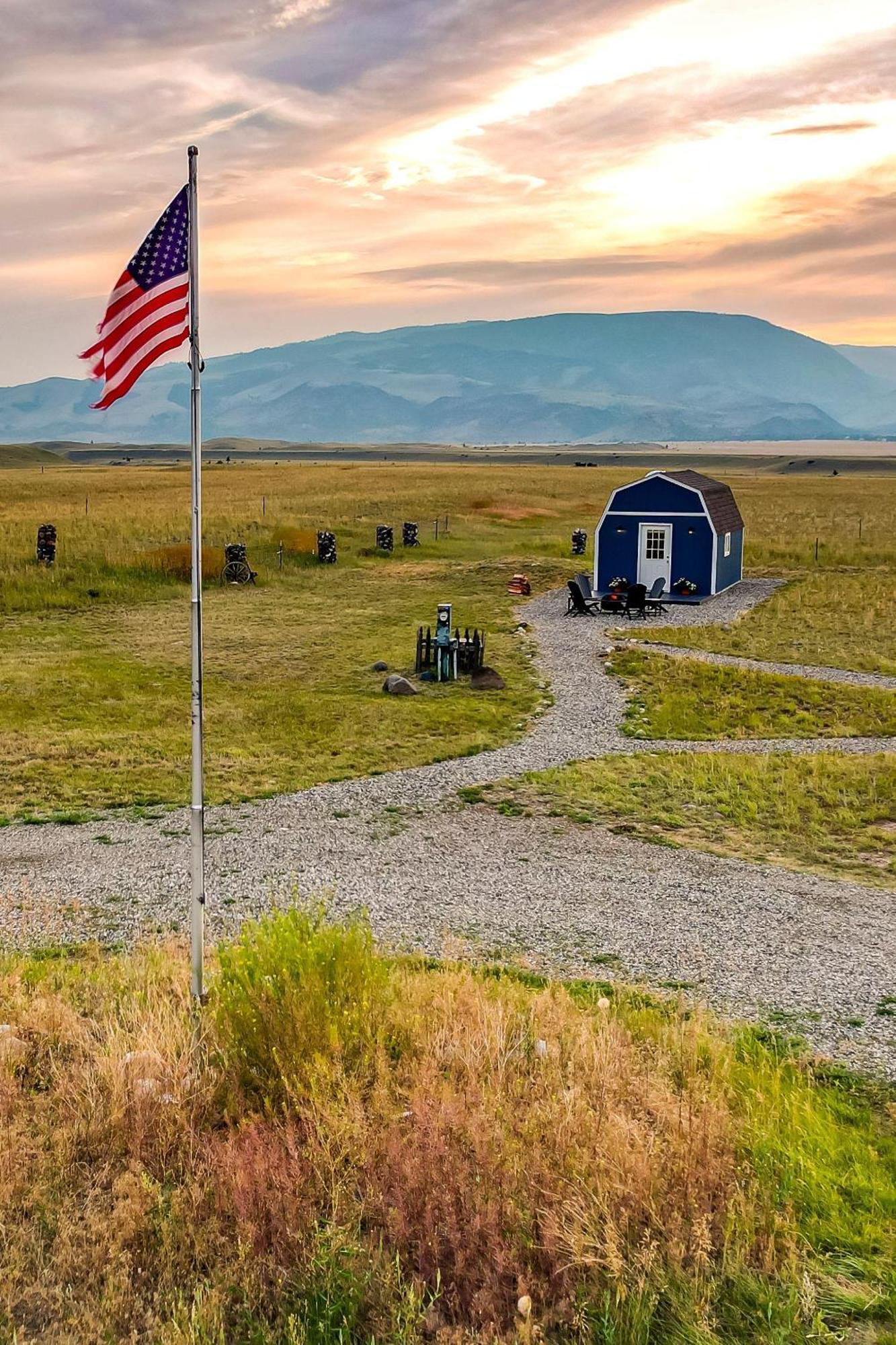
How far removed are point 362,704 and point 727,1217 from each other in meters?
16.5

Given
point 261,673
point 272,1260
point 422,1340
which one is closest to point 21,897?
point 272,1260

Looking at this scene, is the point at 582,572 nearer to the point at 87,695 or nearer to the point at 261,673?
the point at 261,673

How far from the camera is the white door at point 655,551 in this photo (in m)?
36.6

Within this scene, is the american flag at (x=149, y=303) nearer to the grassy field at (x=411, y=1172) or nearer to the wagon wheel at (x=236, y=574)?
the grassy field at (x=411, y=1172)

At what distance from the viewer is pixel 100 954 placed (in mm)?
10258

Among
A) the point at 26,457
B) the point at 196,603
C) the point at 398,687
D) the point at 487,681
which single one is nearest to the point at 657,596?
the point at 487,681

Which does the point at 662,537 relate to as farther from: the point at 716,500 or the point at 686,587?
the point at 716,500

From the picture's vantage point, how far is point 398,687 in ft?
75.6

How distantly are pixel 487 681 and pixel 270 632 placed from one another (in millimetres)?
8777

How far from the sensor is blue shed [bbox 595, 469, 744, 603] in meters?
36.2

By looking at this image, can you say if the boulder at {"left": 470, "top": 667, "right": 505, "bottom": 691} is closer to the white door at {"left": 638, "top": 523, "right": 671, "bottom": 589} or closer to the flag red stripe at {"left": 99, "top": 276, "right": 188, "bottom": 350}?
the white door at {"left": 638, "top": 523, "right": 671, "bottom": 589}

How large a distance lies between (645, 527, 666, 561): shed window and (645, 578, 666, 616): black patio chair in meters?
0.86

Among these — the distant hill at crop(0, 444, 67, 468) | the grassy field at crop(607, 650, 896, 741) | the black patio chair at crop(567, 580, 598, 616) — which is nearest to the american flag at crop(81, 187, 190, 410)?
the grassy field at crop(607, 650, 896, 741)

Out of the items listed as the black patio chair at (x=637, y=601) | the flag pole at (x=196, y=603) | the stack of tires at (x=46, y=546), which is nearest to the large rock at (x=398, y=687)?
the black patio chair at (x=637, y=601)
